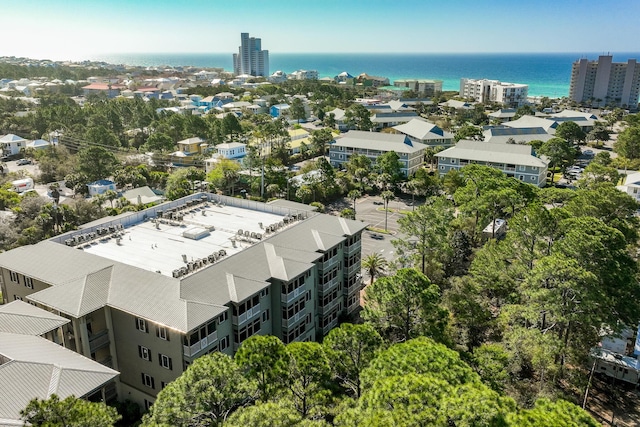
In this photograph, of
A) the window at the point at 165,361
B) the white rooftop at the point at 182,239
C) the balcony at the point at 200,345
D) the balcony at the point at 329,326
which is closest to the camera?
the balcony at the point at 200,345

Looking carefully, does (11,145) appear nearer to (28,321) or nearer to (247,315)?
(28,321)

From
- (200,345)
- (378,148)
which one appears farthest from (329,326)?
(378,148)

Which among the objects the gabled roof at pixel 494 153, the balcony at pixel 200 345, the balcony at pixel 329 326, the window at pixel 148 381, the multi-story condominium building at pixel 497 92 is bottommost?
the balcony at pixel 329 326

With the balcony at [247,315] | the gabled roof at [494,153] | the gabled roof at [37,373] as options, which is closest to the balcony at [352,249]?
the balcony at [247,315]

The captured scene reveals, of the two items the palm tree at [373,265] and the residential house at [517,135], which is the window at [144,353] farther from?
the residential house at [517,135]

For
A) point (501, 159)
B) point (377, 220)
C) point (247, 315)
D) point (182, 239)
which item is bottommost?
point (377, 220)

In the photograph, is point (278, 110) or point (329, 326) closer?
point (329, 326)
